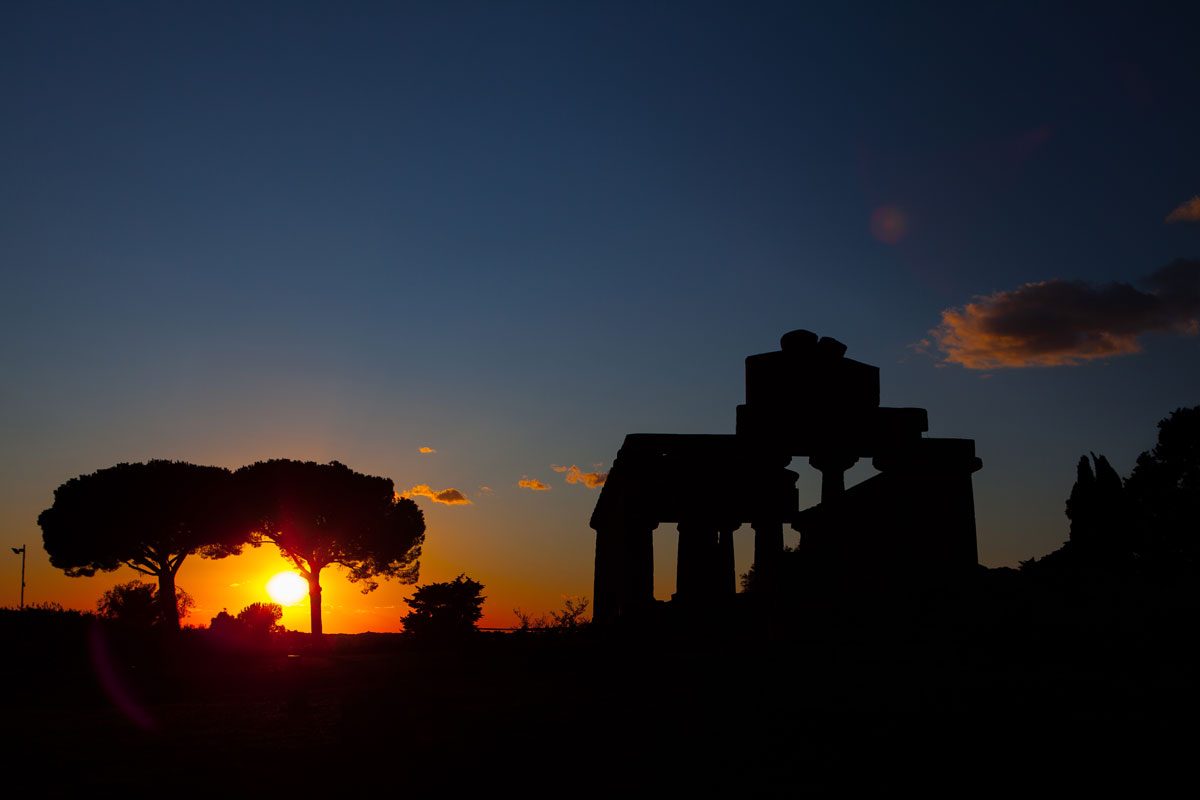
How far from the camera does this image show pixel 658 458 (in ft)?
55.5

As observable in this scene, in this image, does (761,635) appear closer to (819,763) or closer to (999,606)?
(999,606)

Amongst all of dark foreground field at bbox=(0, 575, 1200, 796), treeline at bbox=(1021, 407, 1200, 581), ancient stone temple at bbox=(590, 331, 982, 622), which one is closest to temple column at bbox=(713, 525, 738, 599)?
ancient stone temple at bbox=(590, 331, 982, 622)

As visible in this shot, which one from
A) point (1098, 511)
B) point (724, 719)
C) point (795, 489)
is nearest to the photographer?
point (724, 719)

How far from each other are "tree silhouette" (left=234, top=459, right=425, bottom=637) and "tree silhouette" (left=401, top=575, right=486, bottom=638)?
19.2 m

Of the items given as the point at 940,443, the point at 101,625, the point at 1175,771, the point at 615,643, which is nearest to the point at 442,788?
the point at 1175,771

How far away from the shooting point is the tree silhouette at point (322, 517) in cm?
4878

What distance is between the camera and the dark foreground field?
6930mm

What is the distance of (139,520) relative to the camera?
45375 millimetres

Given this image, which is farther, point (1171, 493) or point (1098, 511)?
point (1098, 511)

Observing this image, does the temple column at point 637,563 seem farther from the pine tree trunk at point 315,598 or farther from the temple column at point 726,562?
the pine tree trunk at point 315,598

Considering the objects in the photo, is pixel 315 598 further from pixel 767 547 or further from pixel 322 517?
pixel 767 547

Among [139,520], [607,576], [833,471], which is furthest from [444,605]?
[139,520]

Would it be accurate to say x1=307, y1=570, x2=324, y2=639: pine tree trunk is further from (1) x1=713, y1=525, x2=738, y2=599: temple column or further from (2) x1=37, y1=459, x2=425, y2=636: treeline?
(1) x1=713, y1=525, x2=738, y2=599: temple column

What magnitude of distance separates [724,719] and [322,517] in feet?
143
